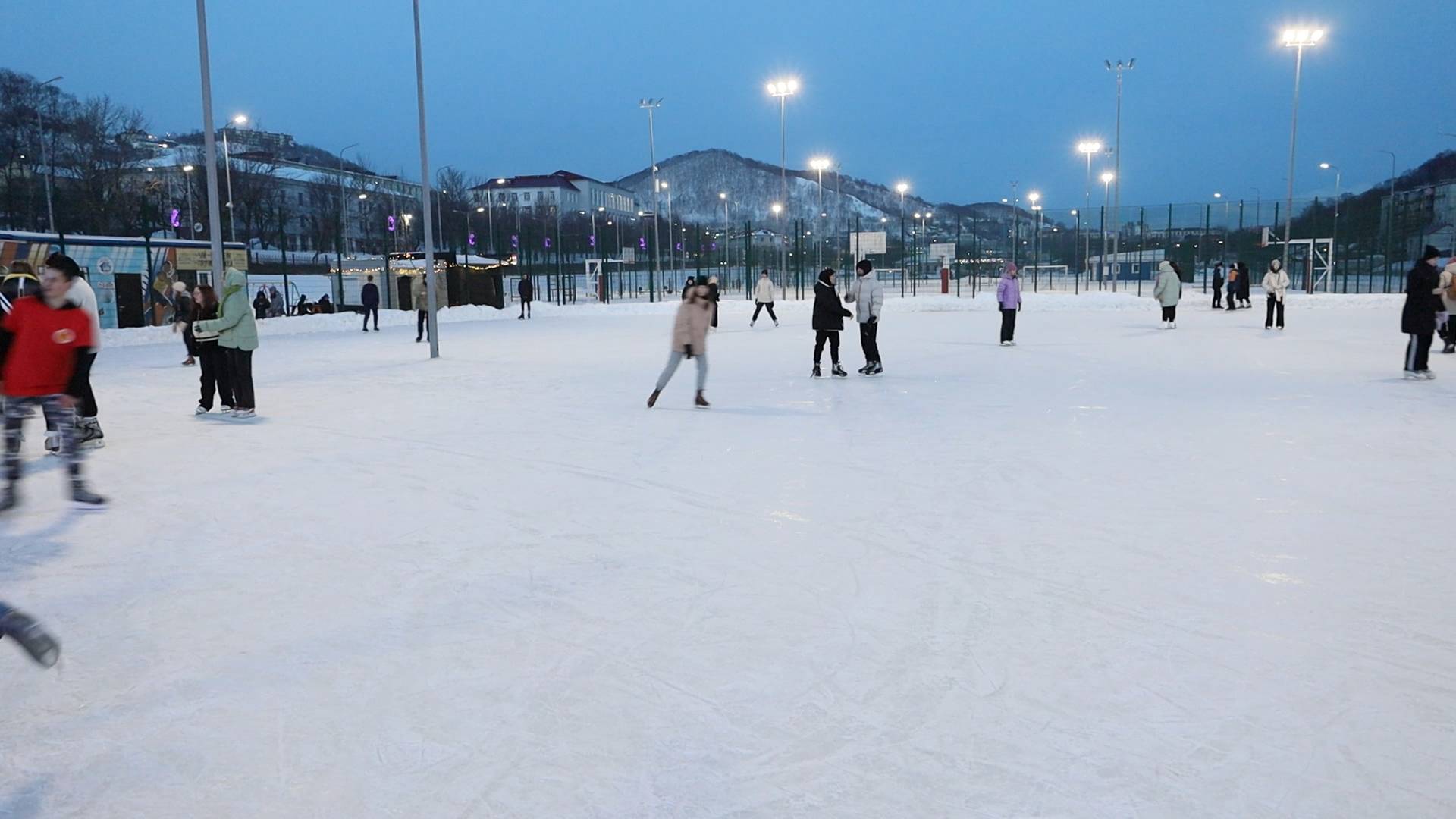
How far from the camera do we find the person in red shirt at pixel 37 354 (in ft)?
18.4

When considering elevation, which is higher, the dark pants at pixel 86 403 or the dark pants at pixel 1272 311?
the dark pants at pixel 1272 311

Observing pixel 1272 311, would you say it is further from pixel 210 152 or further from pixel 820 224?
pixel 820 224

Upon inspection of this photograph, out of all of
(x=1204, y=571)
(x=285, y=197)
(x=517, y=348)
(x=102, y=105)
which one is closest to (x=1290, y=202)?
(x=517, y=348)

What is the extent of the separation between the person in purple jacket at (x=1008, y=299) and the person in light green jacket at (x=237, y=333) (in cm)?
1135

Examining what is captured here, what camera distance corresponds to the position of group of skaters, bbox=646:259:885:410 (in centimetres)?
1032

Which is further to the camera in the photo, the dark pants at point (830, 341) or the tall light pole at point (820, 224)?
the tall light pole at point (820, 224)

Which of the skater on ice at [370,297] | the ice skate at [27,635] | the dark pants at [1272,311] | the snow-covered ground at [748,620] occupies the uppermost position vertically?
the skater on ice at [370,297]

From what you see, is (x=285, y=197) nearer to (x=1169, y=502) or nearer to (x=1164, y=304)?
(x=1164, y=304)

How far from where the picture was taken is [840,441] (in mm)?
8680

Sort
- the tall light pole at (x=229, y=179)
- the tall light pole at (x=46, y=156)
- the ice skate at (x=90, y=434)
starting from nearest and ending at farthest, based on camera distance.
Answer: the ice skate at (x=90, y=434) < the tall light pole at (x=229, y=179) < the tall light pole at (x=46, y=156)

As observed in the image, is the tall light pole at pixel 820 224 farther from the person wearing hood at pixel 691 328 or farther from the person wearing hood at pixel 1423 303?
the person wearing hood at pixel 691 328

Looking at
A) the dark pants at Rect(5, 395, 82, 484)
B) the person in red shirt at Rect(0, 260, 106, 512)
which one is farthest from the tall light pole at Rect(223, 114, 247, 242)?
the person in red shirt at Rect(0, 260, 106, 512)

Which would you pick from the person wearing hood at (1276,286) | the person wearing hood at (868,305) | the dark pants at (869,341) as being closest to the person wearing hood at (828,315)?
the person wearing hood at (868,305)

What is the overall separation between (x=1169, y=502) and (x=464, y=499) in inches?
180
